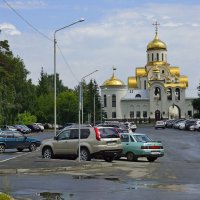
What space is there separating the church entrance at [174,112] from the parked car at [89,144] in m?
129

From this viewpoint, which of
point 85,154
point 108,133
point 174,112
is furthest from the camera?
point 174,112

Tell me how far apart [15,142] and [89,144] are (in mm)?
11897

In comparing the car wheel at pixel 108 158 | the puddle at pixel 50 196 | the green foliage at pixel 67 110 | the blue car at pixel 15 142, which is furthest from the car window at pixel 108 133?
the green foliage at pixel 67 110

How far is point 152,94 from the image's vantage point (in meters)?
156

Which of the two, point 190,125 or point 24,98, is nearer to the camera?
point 190,125

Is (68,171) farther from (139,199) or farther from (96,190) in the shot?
(139,199)

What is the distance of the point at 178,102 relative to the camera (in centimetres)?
15588

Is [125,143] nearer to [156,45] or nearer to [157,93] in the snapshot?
[156,45]

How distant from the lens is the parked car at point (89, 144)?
28.1m

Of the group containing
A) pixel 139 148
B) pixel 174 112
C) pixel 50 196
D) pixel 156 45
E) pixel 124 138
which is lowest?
pixel 50 196

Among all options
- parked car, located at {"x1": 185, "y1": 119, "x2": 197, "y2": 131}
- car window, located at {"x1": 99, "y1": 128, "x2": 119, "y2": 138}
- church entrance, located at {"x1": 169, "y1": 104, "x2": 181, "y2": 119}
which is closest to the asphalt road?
car window, located at {"x1": 99, "y1": 128, "x2": 119, "y2": 138}

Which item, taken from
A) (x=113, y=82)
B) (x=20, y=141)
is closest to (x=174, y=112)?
(x=113, y=82)

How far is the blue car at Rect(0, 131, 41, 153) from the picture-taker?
38406 mm

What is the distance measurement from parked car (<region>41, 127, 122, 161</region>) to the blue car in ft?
30.8
